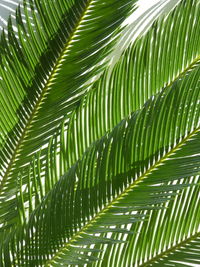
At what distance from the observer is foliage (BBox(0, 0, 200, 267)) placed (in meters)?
1.36

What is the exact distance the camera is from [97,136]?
1620 mm

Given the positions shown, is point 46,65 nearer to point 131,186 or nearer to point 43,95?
point 43,95

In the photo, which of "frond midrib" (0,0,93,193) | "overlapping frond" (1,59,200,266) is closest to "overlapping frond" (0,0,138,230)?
"frond midrib" (0,0,93,193)

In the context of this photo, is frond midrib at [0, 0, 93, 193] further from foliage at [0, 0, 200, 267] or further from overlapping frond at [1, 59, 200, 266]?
overlapping frond at [1, 59, 200, 266]

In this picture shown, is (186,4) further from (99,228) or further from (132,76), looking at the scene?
(99,228)

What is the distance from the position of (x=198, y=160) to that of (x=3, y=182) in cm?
63

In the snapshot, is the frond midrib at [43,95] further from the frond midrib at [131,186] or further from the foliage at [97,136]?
the frond midrib at [131,186]

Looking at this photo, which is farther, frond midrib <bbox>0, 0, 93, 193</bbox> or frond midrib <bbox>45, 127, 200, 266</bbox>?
frond midrib <bbox>0, 0, 93, 193</bbox>

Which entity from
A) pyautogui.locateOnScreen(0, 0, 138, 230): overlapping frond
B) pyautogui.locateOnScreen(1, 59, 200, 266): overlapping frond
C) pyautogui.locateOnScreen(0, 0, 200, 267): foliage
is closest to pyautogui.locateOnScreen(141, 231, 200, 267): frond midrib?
pyautogui.locateOnScreen(0, 0, 200, 267): foliage

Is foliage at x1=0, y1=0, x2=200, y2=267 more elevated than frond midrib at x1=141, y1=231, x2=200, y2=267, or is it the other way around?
foliage at x1=0, y1=0, x2=200, y2=267

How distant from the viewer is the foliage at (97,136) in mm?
1362

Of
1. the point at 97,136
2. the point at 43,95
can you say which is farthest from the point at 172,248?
the point at 43,95

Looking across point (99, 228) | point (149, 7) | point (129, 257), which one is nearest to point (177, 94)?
point (99, 228)

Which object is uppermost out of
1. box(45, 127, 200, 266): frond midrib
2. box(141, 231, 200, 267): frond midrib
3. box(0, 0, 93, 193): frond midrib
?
box(0, 0, 93, 193): frond midrib
